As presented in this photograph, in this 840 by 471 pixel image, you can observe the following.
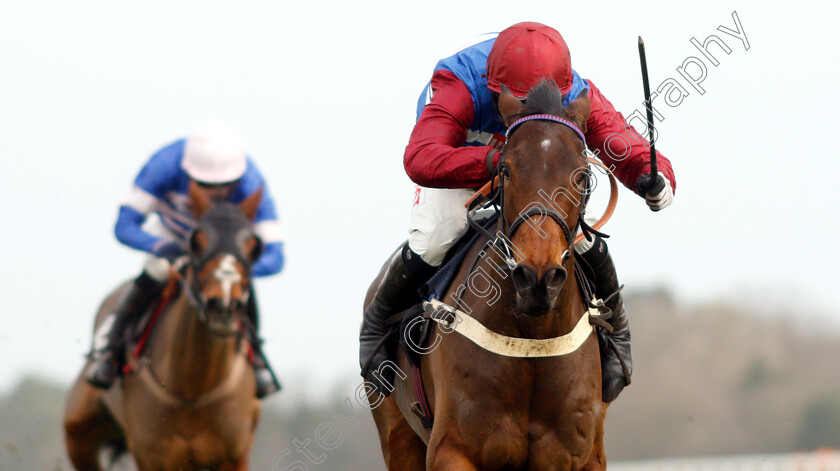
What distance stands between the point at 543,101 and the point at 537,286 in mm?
843

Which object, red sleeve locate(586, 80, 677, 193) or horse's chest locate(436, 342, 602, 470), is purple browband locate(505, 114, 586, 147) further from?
horse's chest locate(436, 342, 602, 470)

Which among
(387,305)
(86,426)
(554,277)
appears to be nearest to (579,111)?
(554,277)

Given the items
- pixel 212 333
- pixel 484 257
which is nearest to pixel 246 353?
pixel 212 333

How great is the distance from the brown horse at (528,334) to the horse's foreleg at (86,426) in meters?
4.15

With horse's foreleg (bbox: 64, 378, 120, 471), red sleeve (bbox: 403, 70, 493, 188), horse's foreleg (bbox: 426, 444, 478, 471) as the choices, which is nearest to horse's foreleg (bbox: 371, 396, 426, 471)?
horse's foreleg (bbox: 426, 444, 478, 471)

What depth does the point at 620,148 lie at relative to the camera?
4883 mm

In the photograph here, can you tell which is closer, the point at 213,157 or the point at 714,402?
the point at 213,157

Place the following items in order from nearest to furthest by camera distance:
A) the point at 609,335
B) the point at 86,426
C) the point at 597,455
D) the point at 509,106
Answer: the point at 509,106, the point at 597,455, the point at 609,335, the point at 86,426

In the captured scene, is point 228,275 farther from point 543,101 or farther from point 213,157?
point 543,101

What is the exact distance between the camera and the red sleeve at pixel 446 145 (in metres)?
4.40

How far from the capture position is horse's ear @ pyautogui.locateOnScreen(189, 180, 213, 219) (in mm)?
6184

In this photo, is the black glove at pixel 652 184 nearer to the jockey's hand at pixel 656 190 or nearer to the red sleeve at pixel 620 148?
the jockey's hand at pixel 656 190

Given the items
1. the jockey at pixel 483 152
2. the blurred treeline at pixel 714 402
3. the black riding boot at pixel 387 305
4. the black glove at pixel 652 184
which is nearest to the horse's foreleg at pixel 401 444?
the black riding boot at pixel 387 305

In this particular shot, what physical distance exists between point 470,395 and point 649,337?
60.7 ft
